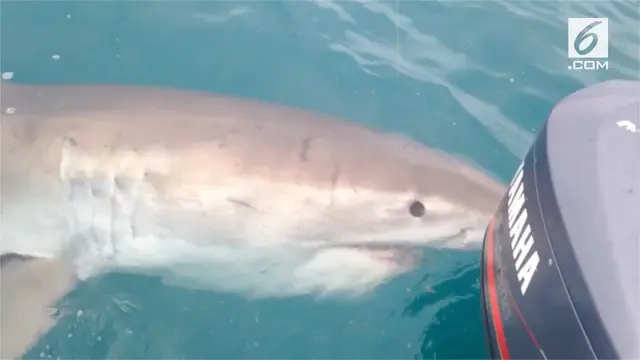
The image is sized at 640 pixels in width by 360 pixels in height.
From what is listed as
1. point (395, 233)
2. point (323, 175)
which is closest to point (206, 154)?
point (323, 175)

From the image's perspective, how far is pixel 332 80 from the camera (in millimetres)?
3766

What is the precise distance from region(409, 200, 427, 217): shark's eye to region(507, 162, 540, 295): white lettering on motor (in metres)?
0.33

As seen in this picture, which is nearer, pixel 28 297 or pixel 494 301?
pixel 494 301

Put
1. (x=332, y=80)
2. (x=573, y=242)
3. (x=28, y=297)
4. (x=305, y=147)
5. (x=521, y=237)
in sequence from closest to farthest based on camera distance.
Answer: (x=573, y=242)
(x=521, y=237)
(x=28, y=297)
(x=305, y=147)
(x=332, y=80)

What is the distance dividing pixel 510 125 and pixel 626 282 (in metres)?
2.29

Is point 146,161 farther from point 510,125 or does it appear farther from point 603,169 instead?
point 510,125

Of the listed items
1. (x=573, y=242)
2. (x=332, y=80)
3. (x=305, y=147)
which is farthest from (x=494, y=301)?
(x=332, y=80)

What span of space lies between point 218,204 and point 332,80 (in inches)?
66.1

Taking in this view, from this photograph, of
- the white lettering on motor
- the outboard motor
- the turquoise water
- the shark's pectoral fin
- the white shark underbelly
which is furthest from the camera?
the turquoise water

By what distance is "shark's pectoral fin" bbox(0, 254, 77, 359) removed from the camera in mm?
2105

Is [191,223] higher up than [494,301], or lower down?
lower down

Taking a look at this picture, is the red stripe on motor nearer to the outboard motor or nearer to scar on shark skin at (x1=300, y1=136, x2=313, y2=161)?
the outboard motor

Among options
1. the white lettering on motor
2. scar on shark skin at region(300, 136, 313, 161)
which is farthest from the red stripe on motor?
scar on shark skin at region(300, 136, 313, 161)

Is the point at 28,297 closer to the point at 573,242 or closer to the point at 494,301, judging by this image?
the point at 494,301
